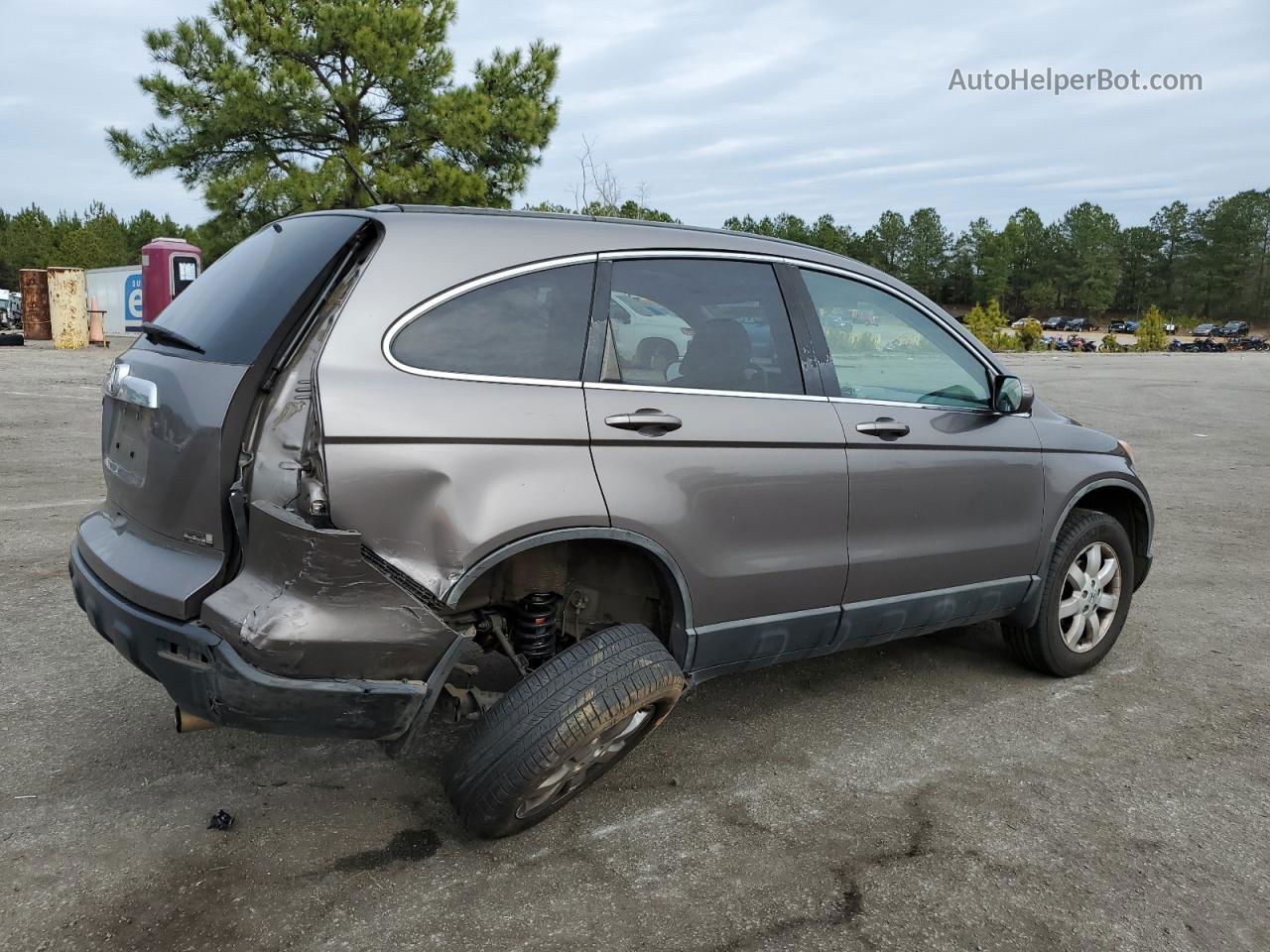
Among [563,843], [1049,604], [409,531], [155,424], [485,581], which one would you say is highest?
[155,424]

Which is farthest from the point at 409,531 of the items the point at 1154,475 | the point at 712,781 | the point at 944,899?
the point at 1154,475

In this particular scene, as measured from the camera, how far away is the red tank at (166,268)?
18641 mm

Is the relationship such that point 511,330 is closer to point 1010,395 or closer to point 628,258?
point 628,258

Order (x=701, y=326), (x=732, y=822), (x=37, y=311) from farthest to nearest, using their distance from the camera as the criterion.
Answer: (x=37, y=311) → (x=701, y=326) → (x=732, y=822)

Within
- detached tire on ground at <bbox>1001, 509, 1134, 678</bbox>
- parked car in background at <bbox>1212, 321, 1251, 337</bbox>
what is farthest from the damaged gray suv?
parked car in background at <bbox>1212, 321, 1251, 337</bbox>

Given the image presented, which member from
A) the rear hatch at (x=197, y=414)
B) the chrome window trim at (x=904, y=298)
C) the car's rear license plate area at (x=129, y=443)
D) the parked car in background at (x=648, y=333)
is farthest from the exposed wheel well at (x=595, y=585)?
the chrome window trim at (x=904, y=298)

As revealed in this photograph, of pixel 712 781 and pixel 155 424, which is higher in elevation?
pixel 155 424

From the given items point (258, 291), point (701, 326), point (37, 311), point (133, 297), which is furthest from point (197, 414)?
point (133, 297)

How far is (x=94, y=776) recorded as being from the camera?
3.20 m

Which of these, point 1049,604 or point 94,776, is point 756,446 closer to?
point 1049,604

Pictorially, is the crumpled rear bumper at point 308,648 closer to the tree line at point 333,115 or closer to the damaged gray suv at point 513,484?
the damaged gray suv at point 513,484

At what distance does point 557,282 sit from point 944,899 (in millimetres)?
2024

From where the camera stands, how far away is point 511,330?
2.85 meters

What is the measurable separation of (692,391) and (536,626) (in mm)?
864
